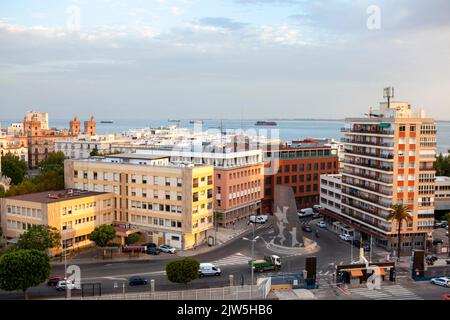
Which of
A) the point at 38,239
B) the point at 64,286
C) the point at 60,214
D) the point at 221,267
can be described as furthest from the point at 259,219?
the point at 64,286

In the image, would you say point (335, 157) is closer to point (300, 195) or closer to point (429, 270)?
point (300, 195)

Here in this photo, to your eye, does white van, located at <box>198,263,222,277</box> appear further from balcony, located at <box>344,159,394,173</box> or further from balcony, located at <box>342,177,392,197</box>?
balcony, located at <box>344,159,394,173</box>

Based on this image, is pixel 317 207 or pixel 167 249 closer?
pixel 167 249

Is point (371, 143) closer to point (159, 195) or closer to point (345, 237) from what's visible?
point (345, 237)

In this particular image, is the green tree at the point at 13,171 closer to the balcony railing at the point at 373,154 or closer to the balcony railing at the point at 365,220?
the balcony railing at the point at 365,220

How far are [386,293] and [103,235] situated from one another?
19.4m

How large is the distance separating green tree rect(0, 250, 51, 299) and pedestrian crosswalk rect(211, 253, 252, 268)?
13.1 m

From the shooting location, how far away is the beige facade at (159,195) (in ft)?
129

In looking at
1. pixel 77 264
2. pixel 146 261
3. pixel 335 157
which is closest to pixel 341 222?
pixel 335 157

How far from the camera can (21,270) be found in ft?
82.0

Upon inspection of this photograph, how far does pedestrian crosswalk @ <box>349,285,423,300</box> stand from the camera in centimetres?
2811

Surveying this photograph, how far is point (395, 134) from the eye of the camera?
39.5 metres
